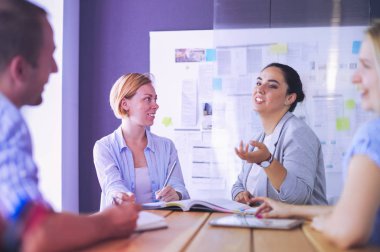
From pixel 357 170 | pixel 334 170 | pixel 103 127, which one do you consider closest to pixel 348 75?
pixel 334 170

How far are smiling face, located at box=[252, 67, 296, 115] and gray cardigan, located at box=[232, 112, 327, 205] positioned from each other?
82 mm

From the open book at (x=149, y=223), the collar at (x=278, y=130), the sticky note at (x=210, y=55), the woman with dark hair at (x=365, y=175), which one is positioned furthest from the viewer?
the sticky note at (x=210, y=55)

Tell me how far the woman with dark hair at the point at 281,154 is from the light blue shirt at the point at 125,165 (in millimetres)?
316

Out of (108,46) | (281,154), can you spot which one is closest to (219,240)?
(281,154)

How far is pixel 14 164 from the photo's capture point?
572 millimetres

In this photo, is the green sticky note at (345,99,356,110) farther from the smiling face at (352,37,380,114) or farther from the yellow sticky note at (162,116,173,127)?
the smiling face at (352,37,380,114)

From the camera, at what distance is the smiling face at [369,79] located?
2.24 ft

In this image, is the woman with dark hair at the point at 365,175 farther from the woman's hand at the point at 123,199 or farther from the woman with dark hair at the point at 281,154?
the woman's hand at the point at 123,199

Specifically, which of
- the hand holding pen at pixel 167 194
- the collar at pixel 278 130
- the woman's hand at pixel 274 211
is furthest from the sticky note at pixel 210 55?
the woman's hand at pixel 274 211

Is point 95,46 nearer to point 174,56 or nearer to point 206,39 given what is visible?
point 174,56

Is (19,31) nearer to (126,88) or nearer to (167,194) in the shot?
(167,194)

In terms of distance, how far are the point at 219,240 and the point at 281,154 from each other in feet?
2.56

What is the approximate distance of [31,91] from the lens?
2.08ft

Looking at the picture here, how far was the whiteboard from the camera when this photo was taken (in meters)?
2.21
